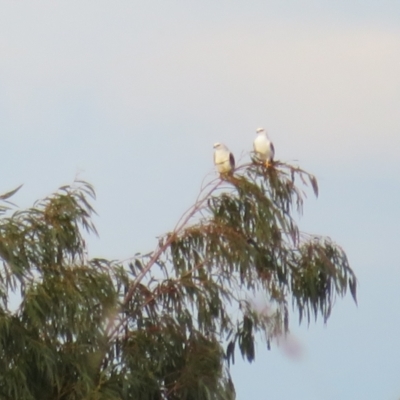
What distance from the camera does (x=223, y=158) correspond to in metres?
14.5

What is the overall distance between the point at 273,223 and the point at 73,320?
1.57 metres

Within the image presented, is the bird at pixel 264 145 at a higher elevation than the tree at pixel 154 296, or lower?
higher

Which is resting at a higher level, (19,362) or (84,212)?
(84,212)

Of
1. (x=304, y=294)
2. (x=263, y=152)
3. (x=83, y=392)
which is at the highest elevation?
(x=263, y=152)

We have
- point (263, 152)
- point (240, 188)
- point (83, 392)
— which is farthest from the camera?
point (263, 152)

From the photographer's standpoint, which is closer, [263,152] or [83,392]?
[83,392]

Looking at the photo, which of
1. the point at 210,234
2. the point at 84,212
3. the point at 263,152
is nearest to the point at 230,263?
the point at 210,234

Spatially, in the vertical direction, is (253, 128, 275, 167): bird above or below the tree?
above

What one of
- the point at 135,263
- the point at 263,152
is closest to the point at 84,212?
the point at 135,263

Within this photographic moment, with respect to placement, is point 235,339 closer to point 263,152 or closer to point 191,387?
point 191,387

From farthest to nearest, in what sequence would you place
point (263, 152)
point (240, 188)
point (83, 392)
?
point (263, 152), point (240, 188), point (83, 392)

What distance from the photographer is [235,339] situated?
39.8 feet

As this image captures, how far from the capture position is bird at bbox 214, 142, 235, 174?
14023 mm

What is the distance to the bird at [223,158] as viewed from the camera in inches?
552
